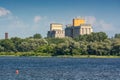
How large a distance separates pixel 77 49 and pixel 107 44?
11.2 meters

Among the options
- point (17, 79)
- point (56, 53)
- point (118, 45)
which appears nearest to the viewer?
point (17, 79)

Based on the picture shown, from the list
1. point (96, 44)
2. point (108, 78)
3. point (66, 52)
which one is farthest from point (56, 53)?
point (108, 78)

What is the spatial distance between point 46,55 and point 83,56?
20.4 metres

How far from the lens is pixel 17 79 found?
6775 centimetres

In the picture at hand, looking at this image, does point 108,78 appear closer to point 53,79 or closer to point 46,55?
point 53,79

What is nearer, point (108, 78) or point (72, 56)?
point (108, 78)

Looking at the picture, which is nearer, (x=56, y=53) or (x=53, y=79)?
(x=53, y=79)

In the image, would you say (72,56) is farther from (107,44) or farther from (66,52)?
(107,44)

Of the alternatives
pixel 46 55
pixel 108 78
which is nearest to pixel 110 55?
pixel 46 55

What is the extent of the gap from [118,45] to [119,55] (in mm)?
4996

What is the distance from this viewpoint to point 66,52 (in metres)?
179

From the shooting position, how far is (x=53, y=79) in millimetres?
68062

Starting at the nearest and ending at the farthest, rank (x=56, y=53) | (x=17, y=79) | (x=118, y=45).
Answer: (x=17, y=79), (x=118, y=45), (x=56, y=53)

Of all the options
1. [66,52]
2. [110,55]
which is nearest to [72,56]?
[66,52]
